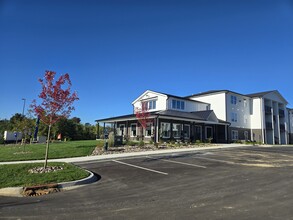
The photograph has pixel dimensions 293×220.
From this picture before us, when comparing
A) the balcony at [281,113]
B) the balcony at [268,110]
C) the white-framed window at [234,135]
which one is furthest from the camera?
the balcony at [281,113]

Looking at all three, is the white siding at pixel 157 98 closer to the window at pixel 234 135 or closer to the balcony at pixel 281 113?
the window at pixel 234 135

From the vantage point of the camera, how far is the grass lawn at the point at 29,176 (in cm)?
829

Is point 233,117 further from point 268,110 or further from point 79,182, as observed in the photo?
point 79,182

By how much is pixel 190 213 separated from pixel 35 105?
9.02 meters

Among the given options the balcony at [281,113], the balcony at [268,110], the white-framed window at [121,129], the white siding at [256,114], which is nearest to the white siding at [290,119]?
the balcony at [281,113]

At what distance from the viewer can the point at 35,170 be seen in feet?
33.2

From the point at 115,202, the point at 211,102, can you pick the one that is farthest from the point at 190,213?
the point at 211,102

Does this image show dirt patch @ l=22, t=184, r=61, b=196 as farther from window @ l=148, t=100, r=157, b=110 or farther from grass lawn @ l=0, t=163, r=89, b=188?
window @ l=148, t=100, r=157, b=110

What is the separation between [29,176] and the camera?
9.09m

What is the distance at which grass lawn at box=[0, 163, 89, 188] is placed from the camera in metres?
8.29

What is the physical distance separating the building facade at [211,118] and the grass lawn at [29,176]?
15.9m

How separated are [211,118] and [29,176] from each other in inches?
1103

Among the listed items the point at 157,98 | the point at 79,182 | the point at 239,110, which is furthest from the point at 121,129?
the point at 79,182

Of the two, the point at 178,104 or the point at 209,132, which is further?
the point at 209,132
